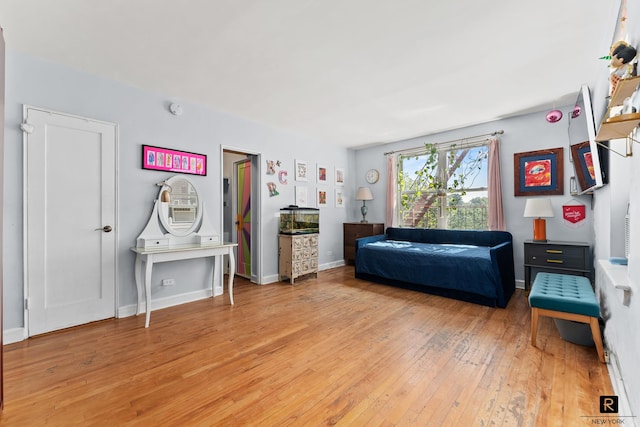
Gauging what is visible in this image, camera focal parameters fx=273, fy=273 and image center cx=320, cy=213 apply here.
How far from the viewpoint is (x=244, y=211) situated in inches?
187

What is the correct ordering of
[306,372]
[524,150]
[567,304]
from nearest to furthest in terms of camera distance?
[306,372] < [567,304] < [524,150]

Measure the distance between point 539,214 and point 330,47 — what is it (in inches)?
127

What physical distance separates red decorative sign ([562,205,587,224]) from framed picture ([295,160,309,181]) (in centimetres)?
378

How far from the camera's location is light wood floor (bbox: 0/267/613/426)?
4.97 feet

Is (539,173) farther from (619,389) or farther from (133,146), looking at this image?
(133,146)

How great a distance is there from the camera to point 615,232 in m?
1.95

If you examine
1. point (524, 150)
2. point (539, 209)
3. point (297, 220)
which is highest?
point (524, 150)

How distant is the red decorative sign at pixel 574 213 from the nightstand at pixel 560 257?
465 millimetres

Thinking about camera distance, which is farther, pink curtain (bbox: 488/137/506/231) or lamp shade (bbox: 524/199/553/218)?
pink curtain (bbox: 488/137/506/231)

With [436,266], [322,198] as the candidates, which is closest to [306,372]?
[436,266]

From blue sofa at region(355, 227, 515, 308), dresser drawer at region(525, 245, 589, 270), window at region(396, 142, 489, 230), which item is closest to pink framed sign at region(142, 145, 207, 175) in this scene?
blue sofa at region(355, 227, 515, 308)

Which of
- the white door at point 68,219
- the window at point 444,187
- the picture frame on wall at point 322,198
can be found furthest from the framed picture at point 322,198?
the white door at point 68,219

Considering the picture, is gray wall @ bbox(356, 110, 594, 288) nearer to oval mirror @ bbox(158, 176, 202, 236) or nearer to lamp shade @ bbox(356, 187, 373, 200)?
lamp shade @ bbox(356, 187, 373, 200)

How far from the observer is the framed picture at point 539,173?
3.67 metres
